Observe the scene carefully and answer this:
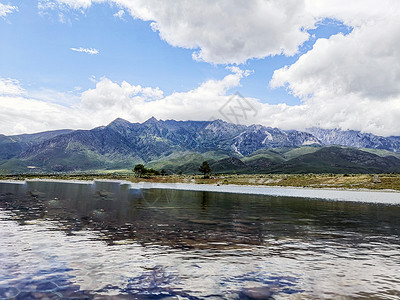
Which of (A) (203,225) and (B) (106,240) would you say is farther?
(A) (203,225)

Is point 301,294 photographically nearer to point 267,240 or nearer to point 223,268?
point 223,268

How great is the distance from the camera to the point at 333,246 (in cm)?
2673

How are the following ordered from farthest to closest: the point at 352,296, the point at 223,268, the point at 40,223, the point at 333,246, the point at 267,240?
1. the point at 40,223
2. the point at 267,240
3. the point at 333,246
4. the point at 223,268
5. the point at 352,296

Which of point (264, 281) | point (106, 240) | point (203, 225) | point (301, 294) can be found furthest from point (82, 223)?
point (301, 294)

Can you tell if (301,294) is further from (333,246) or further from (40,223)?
(40,223)

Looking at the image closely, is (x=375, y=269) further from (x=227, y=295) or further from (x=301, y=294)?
(x=227, y=295)

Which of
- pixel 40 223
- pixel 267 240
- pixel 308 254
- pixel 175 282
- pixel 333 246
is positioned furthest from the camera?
pixel 40 223

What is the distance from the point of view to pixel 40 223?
35.9 metres

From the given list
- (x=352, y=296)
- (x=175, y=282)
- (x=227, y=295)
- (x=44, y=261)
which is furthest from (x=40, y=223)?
(x=352, y=296)

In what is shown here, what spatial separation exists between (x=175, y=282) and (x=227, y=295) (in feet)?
11.1

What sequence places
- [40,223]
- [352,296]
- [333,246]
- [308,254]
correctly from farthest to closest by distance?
1. [40,223]
2. [333,246]
3. [308,254]
4. [352,296]

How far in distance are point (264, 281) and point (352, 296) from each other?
183 inches

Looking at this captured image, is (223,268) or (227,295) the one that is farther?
(223,268)

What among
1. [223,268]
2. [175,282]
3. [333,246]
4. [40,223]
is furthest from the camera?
[40,223]
